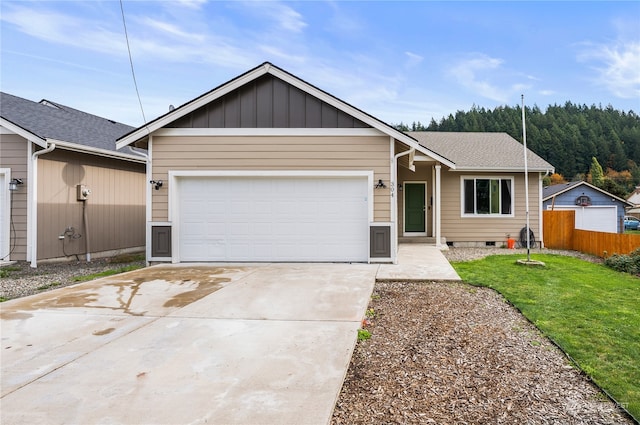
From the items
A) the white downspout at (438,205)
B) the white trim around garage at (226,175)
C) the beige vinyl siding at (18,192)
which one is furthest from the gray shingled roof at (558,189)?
the beige vinyl siding at (18,192)

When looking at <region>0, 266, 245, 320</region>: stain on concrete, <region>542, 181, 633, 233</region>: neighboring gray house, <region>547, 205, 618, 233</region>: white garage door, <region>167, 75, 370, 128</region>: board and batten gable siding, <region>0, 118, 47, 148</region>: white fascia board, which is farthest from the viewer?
<region>542, 181, 633, 233</region>: neighboring gray house

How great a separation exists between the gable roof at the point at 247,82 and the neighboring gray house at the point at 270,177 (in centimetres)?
2

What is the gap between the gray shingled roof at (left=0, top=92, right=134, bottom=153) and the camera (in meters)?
9.21

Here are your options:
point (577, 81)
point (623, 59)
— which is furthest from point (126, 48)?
point (577, 81)

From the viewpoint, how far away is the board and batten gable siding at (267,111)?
8.52m

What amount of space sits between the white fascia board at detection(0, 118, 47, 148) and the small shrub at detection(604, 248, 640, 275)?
44.6 ft

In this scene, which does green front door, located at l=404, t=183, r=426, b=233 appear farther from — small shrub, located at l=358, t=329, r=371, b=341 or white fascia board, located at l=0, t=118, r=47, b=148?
white fascia board, located at l=0, t=118, r=47, b=148

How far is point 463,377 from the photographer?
116 inches

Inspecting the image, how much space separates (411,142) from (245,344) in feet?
20.2

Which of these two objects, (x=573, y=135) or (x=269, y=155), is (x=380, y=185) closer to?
(x=269, y=155)

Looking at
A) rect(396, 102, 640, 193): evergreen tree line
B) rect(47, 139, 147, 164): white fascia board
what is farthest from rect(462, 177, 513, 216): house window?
rect(396, 102, 640, 193): evergreen tree line

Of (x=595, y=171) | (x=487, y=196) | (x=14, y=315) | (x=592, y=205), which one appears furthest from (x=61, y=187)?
(x=595, y=171)

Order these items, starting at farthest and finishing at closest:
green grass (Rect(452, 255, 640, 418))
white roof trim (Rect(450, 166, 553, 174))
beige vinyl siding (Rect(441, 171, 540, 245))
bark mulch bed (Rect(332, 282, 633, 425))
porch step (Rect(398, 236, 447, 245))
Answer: beige vinyl siding (Rect(441, 171, 540, 245)), porch step (Rect(398, 236, 447, 245)), white roof trim (Rect(450, 166, 553, 174)), green grass (Rect(452, 255, 640, 418)), bark mulch bed (Rect(332, 282, 633, 425))

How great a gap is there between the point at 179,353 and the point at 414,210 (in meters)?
11.0
